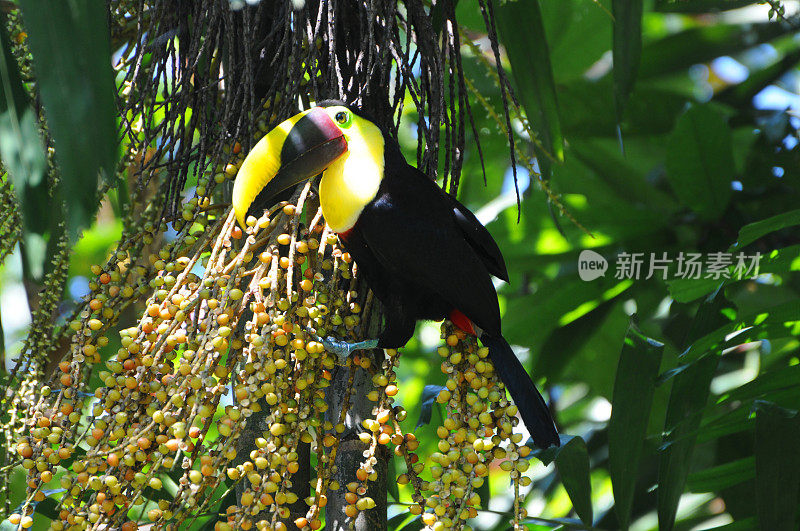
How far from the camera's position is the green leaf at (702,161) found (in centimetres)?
157

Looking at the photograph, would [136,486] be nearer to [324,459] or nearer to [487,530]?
[324,459]

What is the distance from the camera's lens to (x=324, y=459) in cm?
84

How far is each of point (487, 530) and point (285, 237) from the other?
3.53 feet

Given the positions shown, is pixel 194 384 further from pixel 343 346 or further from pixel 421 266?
pixel 421 266

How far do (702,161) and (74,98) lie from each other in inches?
53.4

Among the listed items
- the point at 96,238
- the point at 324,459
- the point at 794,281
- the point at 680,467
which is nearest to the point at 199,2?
the point at 324,459

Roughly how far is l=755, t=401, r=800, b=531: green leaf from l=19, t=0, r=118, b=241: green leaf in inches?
34.6

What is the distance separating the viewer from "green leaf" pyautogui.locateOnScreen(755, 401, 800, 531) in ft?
3.31

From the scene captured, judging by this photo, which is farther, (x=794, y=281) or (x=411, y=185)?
(x=794, y=281)

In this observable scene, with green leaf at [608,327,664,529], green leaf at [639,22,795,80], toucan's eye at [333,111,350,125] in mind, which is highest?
green leaf at [639,22,795,80]

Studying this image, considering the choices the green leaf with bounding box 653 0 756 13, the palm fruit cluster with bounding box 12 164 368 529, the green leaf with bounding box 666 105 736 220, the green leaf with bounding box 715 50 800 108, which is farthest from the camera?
the green leaf with bounding box 715 50 800 108

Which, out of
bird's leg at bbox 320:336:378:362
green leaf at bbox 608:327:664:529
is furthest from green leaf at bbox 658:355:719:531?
bird's leg at bbox 320:336:378:362

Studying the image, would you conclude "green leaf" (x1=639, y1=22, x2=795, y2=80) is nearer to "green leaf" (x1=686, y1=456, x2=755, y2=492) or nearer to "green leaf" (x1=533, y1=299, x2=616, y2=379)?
"green leaf" (x1=533, y1=299, x2=616, y2=379)

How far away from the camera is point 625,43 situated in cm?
93
